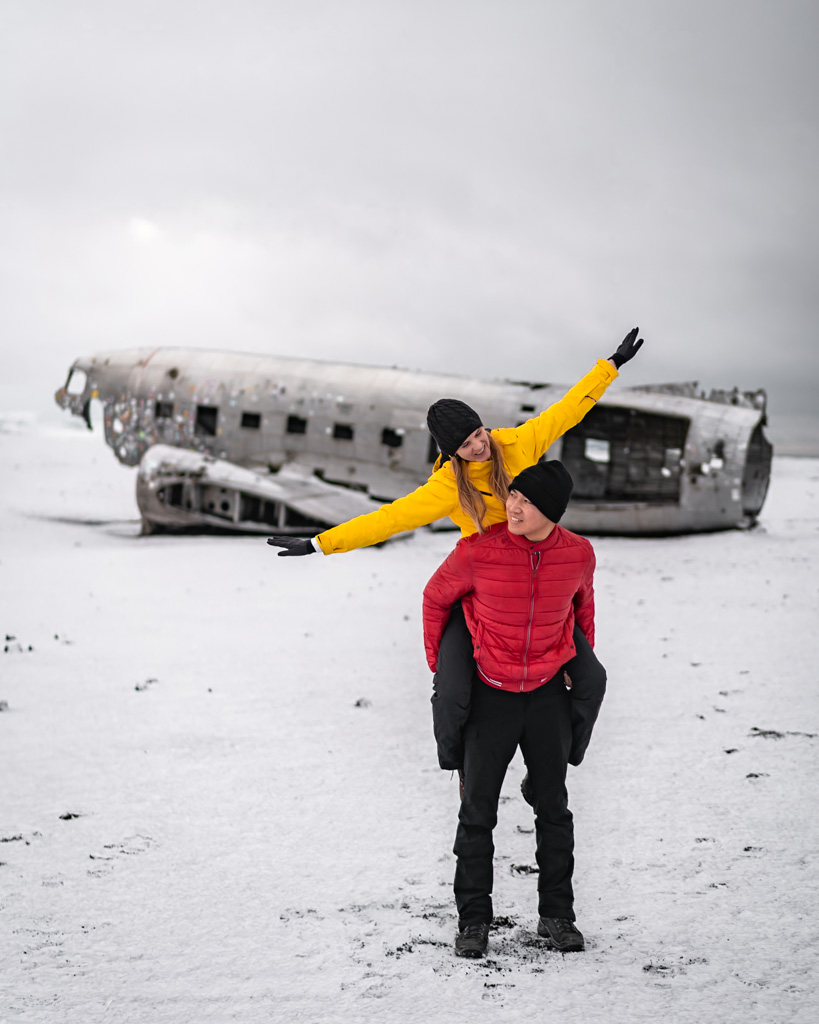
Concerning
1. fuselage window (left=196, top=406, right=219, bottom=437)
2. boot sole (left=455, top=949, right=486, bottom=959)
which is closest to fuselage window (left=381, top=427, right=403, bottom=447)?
fuselage window (left=196, top=406, right=219, bottom=437)

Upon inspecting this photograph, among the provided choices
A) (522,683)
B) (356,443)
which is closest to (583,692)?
(522,683)

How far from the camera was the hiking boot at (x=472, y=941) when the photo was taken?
3037 mm

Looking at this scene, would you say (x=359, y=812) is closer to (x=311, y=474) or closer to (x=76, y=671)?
(x=76, y=671)

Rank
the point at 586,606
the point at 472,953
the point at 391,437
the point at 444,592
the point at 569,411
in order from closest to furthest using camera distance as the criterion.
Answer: the point at 472,953
the point at 444,592
the point at 586,606
the point at 569,411
the point at 391,437

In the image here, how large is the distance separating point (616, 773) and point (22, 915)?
3357 millimetres

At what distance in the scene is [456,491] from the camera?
11.3ft

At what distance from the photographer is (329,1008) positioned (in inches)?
108

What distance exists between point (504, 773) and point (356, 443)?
13352 mm

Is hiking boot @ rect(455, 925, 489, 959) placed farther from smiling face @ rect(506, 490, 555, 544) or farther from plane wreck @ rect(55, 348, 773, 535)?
plane wreck @ rect(55, 348, 773, 535)

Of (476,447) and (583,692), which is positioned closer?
(583,692)

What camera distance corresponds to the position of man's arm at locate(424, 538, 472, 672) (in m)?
3.25

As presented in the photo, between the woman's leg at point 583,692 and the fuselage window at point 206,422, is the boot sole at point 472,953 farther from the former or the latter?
the fuselage window at point 206,422

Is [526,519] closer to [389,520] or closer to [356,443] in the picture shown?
[389,520]

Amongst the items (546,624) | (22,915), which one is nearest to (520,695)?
(546,624)
